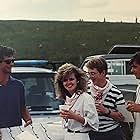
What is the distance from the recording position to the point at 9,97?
5289 mm

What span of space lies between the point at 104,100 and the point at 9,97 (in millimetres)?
975

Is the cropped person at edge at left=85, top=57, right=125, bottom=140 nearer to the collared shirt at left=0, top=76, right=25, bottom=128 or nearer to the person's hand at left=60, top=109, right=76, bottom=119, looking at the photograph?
the person's hand at left=60, top=109, right=76, bottom=119

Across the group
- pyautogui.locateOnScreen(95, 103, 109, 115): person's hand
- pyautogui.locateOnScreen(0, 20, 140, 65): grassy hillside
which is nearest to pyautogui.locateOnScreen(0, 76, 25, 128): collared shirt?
pyautogui.locateOnScreen(95, 103, 109, 115): person's hand

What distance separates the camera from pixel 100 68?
5.26 metres

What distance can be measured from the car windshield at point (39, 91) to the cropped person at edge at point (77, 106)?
1.96 m

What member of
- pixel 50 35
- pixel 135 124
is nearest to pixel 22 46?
pixel 50 35

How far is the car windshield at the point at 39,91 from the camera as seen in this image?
6.93 meters

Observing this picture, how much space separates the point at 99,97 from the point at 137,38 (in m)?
35.5

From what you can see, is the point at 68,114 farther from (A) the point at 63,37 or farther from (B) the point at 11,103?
(A) the point at 63,37

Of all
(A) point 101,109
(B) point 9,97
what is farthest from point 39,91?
(A) point 101,109

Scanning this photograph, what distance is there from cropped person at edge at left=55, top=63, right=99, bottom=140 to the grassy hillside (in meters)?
29.8

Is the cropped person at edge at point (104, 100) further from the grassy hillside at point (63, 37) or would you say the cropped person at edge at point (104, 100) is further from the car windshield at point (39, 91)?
the grassy hillside at point (63, 37)

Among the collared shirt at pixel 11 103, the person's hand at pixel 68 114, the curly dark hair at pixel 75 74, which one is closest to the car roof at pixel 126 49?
the collared shirt at pixel 11 103

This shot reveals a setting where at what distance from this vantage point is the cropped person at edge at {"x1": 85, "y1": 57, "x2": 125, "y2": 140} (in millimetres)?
5262
